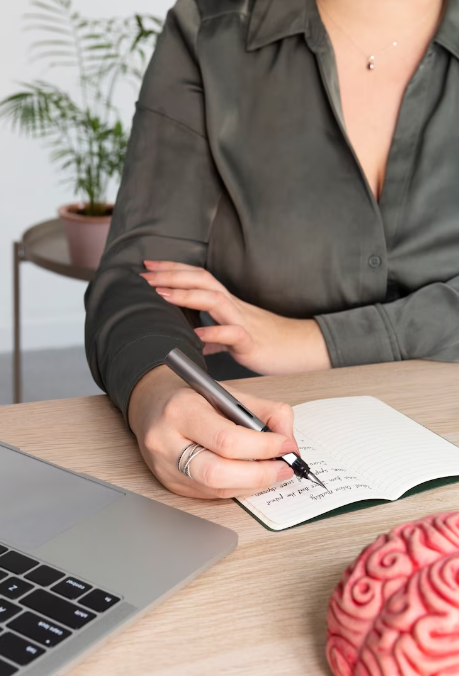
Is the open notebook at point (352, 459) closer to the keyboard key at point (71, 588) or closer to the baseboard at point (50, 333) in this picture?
the keyboard key at point (71, 588)

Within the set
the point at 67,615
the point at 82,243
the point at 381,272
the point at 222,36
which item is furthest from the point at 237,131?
the point at 82,243

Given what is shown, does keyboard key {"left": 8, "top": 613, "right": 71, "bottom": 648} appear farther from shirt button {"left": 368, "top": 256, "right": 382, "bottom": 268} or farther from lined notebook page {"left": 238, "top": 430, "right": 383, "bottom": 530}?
shirt button {"left": 368, "top": 256, "right": 382, "bottom": 268}

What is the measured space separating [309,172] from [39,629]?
2.68ft

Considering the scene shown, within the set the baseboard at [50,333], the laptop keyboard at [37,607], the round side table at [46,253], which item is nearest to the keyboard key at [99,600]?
the laptop keyboard at [37,607]

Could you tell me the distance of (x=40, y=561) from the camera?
58cm

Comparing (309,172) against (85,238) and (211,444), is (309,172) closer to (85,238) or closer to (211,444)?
(211,444)

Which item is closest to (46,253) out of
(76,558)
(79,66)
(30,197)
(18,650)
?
(30,197)

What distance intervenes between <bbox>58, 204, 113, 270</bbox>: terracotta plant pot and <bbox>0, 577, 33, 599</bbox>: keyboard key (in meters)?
1.55

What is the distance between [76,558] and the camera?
0.59 metres

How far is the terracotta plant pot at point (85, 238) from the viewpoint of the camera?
2.07 meters

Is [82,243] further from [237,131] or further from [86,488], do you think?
[86,488]

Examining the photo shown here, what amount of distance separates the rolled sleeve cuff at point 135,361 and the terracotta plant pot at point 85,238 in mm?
1194

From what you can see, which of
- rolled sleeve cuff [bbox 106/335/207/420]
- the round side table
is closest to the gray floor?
the round side table

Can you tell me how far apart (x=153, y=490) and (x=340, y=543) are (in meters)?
0.17
